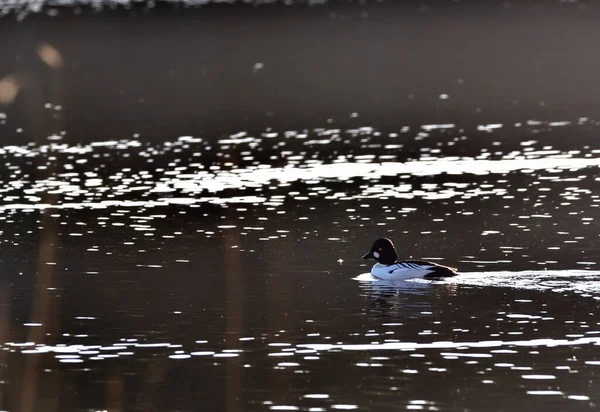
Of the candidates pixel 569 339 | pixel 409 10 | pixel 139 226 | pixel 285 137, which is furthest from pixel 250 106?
pixel 409 10

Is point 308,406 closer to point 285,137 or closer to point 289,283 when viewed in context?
point 289,283

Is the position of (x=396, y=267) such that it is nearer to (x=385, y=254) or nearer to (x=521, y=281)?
(x=385, y=254)

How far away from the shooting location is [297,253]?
28672 mm

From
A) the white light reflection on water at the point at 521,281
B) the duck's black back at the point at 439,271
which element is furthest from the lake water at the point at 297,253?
the duck's black back at the point at 439,271

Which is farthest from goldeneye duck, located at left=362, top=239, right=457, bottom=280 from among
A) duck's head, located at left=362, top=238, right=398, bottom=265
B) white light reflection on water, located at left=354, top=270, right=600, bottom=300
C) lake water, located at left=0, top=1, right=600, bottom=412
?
lake water, located at left=0, top=1, right=600, bottom=412

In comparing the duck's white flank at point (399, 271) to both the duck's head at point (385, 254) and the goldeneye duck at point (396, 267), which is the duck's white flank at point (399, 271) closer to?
the goldeneye duck at point (396, 267)

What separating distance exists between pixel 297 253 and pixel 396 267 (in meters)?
3.00

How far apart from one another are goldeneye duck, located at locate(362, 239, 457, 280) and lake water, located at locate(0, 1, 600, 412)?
287 millimetres

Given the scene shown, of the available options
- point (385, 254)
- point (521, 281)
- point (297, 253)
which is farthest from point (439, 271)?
point (297, 253)

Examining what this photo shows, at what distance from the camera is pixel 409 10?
4245 inches

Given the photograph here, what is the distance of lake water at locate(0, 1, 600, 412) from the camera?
770 inches

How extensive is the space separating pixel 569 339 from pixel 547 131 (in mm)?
25700

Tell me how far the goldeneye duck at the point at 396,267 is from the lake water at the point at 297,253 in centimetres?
29

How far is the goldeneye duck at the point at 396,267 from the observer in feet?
84.1
